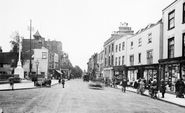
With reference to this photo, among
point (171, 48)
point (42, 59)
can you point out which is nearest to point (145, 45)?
point (171, 48)

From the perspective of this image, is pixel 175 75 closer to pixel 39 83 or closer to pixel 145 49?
pixel 145 49

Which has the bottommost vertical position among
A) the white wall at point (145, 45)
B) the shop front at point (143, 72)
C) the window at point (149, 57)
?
the shop front at point (143, 72)

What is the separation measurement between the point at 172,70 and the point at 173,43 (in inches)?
115

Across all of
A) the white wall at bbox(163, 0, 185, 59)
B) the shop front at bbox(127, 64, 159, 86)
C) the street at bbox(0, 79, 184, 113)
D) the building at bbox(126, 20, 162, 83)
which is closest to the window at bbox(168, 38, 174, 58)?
the white wall at bbox(163, 0, 185, 59)

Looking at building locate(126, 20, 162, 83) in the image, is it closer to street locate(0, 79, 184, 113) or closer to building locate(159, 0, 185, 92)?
building locate(159, 0, 185, 92)

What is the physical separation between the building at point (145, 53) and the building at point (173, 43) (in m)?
1.78

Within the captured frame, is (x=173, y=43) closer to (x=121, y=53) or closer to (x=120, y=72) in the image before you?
(x=121, y=53)

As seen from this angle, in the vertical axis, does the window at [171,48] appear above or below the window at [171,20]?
below

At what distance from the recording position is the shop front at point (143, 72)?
88.5ft

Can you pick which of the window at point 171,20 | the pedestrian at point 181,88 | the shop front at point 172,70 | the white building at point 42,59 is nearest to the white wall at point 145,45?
the window at point 171,20

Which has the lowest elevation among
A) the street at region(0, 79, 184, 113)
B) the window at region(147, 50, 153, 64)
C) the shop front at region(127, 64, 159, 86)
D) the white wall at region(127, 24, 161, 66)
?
the street at region(0, 79, 184, 113)

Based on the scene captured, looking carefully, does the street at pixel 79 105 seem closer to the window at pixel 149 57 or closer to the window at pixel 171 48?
the window at pixel 171 48

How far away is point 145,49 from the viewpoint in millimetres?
30531

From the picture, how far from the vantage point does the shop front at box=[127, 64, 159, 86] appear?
88.5 ft
